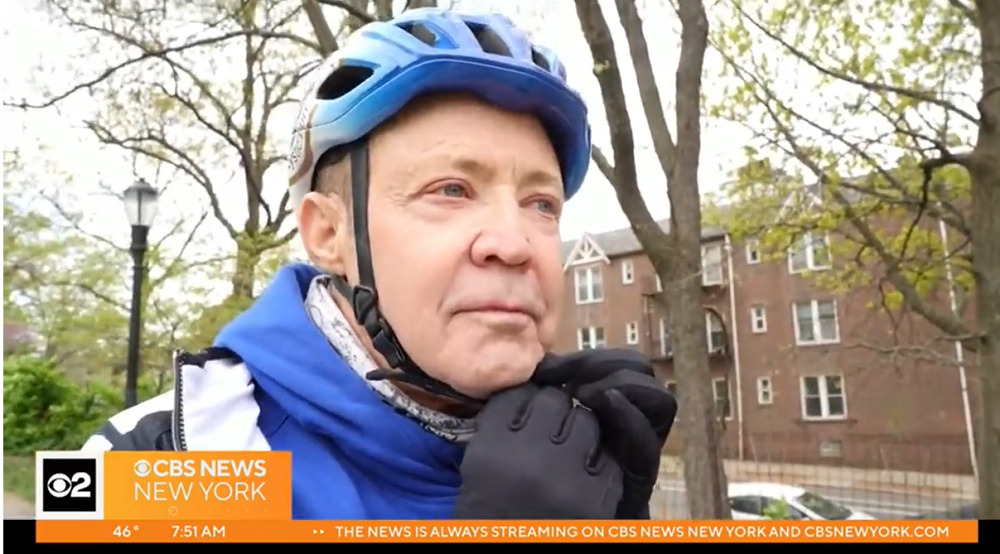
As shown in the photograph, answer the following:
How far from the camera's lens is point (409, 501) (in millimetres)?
861

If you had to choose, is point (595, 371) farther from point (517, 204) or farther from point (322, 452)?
point (322, 452)

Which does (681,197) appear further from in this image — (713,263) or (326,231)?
(326,231)

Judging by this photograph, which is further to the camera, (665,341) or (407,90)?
(665,341)

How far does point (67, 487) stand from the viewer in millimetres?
1074

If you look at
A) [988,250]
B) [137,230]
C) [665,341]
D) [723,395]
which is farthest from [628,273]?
[137,230]

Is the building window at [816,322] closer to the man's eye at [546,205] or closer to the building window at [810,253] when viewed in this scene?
the building window at [810,253]

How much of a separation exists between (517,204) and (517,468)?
0.30 metres

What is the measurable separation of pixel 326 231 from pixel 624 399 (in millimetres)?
433

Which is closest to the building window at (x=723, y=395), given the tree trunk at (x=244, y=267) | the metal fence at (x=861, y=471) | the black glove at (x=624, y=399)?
the metal fence at (x=861, y=471)

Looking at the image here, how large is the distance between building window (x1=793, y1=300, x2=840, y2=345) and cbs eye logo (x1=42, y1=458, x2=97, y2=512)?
18.3ft

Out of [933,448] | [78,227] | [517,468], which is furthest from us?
[933,448]

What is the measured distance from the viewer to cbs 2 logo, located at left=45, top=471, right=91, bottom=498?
105 centimetres

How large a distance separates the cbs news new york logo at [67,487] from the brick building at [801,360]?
79.2 inches

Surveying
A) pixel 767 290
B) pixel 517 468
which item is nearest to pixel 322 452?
pixel 517 468
